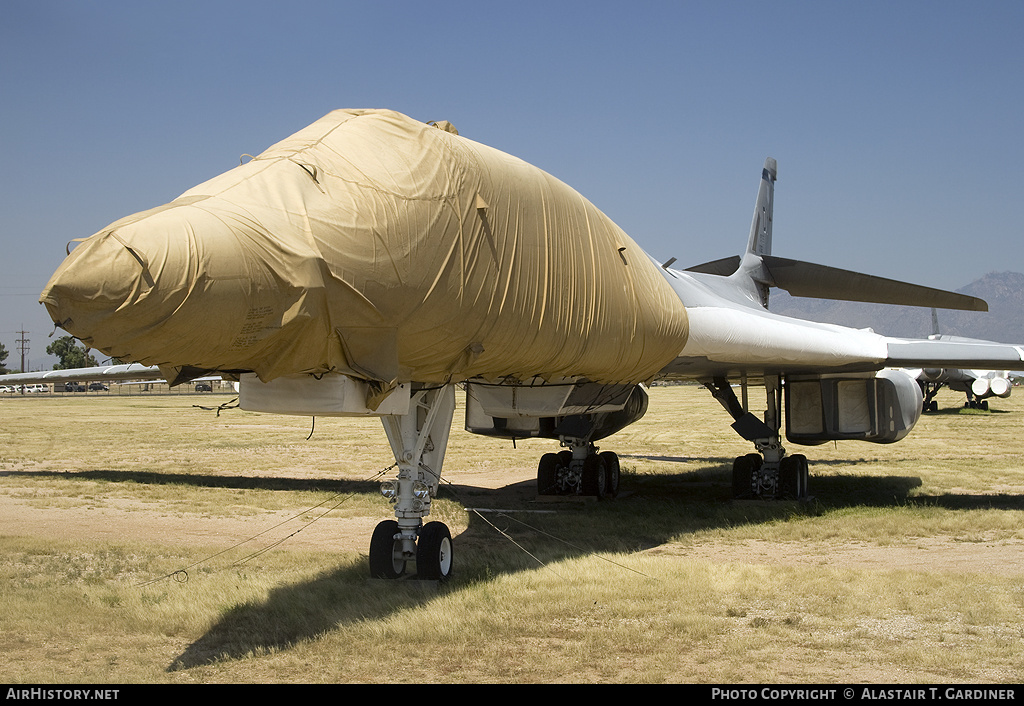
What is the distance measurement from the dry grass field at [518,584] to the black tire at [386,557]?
0.64 feet

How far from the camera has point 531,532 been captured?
1067 cm

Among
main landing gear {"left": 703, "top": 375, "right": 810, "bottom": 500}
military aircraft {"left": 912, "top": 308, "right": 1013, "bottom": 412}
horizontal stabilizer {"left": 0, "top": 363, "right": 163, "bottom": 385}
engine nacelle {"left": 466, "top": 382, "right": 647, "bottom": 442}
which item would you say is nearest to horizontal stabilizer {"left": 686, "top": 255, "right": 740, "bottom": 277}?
main landing gear {"left": 703, "top": 375, "right": 810, "bottom": 500}

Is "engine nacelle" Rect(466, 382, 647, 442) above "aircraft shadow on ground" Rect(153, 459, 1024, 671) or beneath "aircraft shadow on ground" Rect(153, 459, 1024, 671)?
above

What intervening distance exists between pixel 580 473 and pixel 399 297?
870 centimetres

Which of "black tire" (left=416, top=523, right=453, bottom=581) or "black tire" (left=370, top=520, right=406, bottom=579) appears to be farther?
"black tire" (left=370, top=520, right=406, bottom=579)

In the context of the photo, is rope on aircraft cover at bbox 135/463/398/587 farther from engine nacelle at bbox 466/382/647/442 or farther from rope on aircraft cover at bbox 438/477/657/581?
rope on aircraft cover at bbox 438/477/657/581

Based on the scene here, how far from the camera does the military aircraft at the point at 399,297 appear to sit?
5043mm

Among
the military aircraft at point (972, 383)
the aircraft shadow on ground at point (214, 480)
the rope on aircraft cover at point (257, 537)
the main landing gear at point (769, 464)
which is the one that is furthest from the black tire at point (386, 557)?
the military aircraft at point (972, 383)

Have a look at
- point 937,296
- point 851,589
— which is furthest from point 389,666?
point 937,296

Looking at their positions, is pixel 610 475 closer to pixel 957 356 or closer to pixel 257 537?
pixel 957 356

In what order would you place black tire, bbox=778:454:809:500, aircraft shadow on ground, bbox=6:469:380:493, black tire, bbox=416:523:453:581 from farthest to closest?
aircraft shadow on ground, bbox=6:469:380:493 → black tire, bbox=778:454:809:500 → black tire, bbox=416:523:453:581

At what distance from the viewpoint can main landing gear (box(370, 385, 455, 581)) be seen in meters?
7.43

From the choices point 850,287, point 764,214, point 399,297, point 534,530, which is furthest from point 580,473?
point 399,297

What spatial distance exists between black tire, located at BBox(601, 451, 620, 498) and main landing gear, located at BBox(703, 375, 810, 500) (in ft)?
6.11
